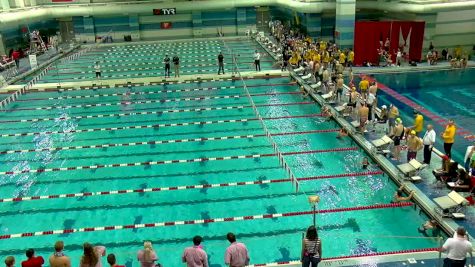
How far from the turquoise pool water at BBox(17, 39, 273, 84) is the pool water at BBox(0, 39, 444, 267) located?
5.95 m

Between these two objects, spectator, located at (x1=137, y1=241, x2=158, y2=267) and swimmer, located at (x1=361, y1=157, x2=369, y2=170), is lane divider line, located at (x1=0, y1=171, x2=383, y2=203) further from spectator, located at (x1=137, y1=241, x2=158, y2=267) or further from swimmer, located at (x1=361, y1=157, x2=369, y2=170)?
spectator, located at (x1=137, y1=241, x2=158, y2=267)

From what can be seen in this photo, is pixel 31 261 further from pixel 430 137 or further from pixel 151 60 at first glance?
pixel 151 60

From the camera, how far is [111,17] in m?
35.6

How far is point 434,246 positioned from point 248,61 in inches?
755

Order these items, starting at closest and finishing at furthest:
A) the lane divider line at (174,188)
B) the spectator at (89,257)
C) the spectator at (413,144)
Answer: the spectator at (89,257) < the spectator at (413,144) < the lane divider line at (174,188)

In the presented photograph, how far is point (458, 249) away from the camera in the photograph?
19.6 feet

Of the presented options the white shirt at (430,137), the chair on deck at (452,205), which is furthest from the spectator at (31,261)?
the white shirt at (430,137)

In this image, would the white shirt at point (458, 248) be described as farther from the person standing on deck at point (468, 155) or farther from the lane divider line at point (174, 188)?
the lane divider line at point (174, 188)

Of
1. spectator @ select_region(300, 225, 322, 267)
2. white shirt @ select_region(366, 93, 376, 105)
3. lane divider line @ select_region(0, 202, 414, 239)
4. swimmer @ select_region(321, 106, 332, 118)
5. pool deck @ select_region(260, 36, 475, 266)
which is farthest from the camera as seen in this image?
swimmer @ select_region(321, 106, 332, 118)

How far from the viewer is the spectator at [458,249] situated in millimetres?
5914

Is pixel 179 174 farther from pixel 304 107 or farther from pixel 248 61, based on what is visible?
pixel 248 61

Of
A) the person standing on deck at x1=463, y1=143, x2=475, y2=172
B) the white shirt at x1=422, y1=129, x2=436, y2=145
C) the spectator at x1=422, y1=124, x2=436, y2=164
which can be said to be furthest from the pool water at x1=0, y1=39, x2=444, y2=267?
the person standing on deck at x1=463, y1=143, x2=475, y2=172

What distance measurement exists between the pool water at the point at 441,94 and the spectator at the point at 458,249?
591cm

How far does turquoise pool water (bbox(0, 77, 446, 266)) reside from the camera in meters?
8.44
